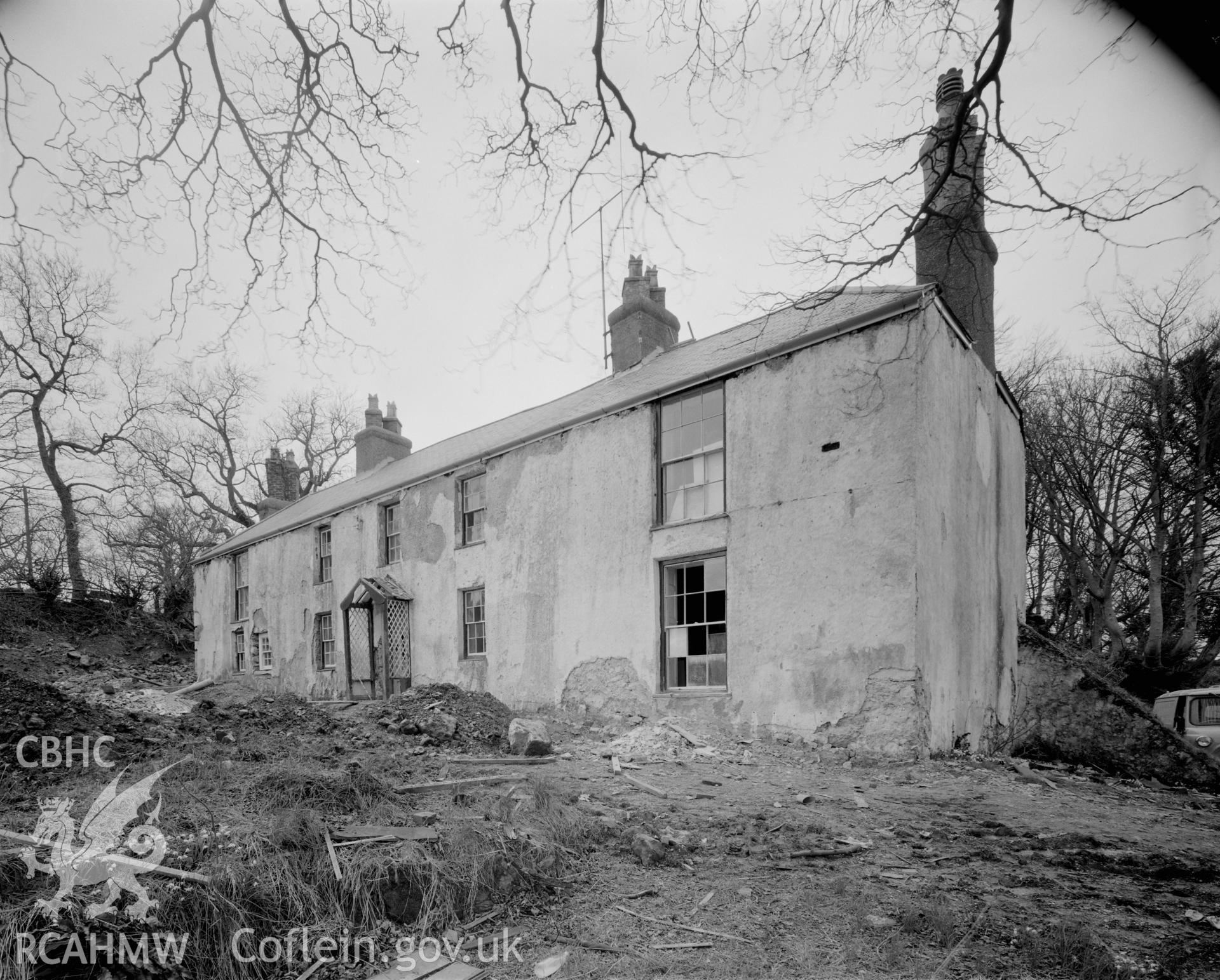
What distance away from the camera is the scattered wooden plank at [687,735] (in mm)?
9688

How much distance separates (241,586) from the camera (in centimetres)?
2311

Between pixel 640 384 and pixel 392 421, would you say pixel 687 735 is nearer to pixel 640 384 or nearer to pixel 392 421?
pixel 640 384

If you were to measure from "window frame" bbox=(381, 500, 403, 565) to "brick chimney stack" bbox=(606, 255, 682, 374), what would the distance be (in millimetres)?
6422

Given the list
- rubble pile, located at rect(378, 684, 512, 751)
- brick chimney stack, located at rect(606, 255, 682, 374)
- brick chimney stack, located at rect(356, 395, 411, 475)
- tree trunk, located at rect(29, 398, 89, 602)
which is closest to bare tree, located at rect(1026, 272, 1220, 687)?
brick chimney stack, located at rect(606, 255, 682, 374)

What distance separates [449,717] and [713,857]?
596 cm

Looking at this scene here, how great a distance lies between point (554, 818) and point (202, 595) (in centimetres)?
2436

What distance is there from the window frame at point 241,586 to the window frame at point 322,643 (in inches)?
176

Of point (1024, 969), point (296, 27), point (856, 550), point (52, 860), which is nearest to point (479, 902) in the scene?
point (52, 860)

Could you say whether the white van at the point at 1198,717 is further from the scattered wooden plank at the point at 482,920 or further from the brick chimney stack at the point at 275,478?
the brick chimney stack at the point at 275,478

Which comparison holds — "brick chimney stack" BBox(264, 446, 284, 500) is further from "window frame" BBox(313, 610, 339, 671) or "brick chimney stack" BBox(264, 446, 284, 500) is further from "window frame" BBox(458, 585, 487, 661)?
"window frame" BBox(458, 585, 487, 661)

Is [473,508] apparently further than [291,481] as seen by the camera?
No

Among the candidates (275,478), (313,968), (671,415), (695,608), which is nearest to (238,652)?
(275,478)

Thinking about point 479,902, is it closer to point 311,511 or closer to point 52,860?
point 52,860

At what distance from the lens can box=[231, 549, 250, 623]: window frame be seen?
2272 cm
